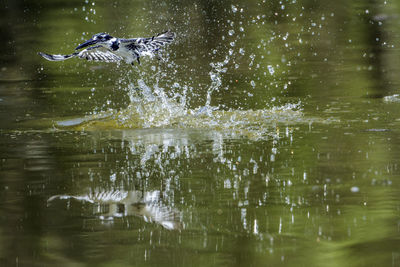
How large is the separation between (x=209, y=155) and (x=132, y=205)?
1.43 m

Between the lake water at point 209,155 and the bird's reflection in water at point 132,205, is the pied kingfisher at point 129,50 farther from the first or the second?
the bird's reflection in water at point 132,205

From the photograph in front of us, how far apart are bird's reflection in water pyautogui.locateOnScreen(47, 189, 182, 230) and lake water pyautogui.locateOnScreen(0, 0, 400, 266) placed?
0.04ft

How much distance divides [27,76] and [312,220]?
755 cm

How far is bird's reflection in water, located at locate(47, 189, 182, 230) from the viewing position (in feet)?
13.2

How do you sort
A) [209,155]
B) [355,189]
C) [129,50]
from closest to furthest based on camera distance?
1. [355,189]
2. [209,155]
3. [129,50]

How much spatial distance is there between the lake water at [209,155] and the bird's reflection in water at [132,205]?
0.04 ft

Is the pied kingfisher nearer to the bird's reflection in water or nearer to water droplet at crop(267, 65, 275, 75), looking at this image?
the bird's reflection in water

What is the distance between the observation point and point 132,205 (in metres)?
4.31

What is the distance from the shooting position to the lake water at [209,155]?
359 centimetres

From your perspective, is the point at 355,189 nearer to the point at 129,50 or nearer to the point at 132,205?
the point at 132,205

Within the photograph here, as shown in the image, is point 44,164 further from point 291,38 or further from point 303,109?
point 291,38

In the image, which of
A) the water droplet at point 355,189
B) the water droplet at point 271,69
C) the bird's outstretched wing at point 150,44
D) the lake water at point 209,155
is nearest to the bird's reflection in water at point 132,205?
the lake water at point 209,155

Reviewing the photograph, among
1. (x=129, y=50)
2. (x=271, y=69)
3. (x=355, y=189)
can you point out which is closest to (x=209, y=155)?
(x=355, y=189)

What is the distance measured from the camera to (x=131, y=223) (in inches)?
155
